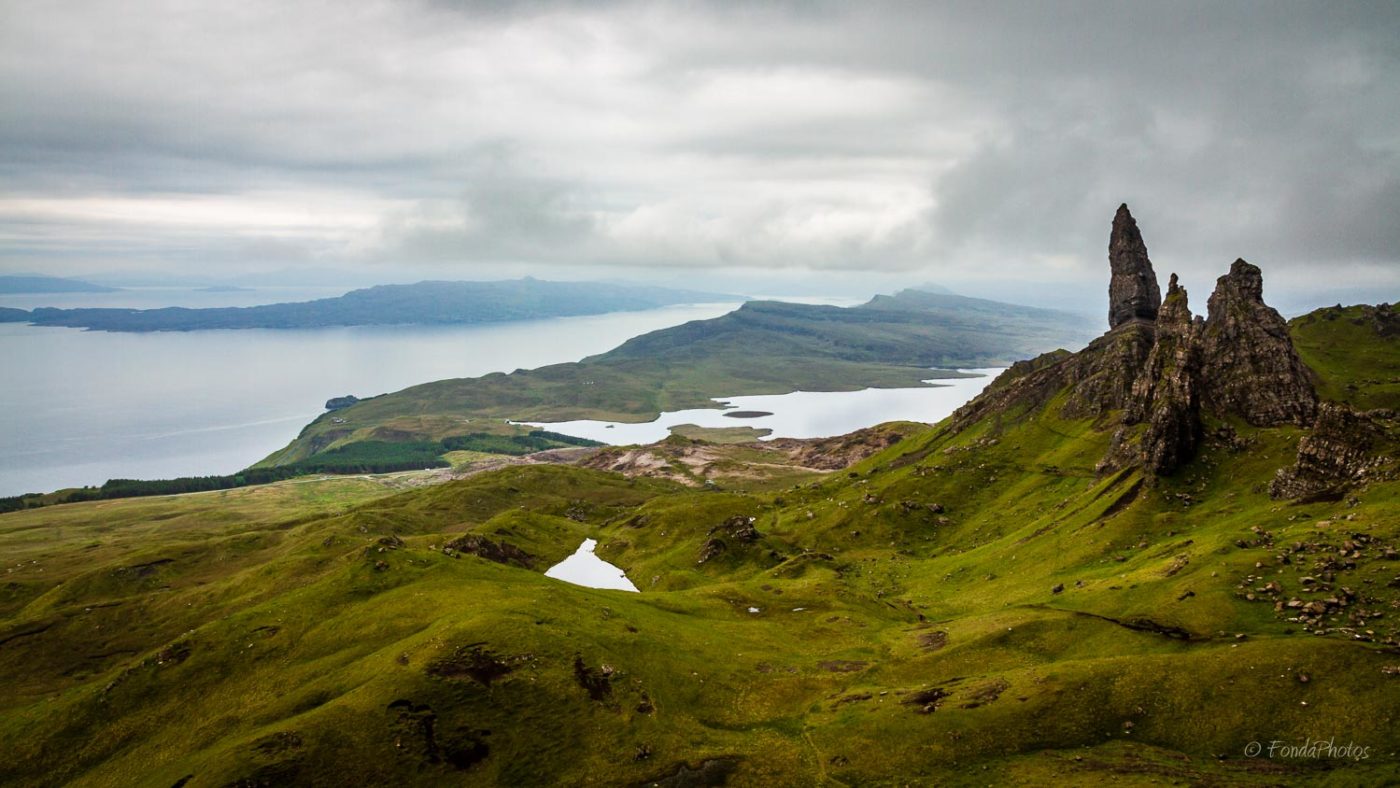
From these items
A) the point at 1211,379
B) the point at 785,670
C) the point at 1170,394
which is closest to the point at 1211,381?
the point at 1211,379

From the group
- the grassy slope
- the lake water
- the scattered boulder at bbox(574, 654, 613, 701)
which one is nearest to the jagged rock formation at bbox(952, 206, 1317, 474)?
the grassy slope

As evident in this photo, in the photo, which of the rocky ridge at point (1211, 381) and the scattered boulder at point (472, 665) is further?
the rocky ridge at point (1211, 381)

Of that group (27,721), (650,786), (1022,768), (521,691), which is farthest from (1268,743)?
(27,721)

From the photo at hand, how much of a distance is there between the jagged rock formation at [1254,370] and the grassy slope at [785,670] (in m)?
6.84

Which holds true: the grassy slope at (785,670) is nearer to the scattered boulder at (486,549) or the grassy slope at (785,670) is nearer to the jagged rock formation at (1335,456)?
the jagged rock formation at (1335,456)

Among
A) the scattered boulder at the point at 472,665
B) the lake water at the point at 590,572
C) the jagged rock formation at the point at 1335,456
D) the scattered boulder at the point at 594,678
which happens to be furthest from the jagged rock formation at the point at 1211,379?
the scattered boulder at the point at 472,665

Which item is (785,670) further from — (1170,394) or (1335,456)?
(1170,394)

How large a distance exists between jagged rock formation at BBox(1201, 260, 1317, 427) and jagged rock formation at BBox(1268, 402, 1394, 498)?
33943 mm

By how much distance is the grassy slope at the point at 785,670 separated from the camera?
53.0m

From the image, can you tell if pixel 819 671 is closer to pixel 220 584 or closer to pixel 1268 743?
pixel 1268 743

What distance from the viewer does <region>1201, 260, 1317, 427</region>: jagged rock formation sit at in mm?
118938

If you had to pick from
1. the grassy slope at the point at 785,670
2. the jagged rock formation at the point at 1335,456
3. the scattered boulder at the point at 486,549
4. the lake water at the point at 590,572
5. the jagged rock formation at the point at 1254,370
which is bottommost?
→ the lake water at the point at 590,572

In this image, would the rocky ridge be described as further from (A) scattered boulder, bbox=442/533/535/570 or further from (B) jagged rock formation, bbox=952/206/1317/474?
(A) scattered boulder, bbox=442/533/535/570

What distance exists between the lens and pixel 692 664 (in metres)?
73.0
